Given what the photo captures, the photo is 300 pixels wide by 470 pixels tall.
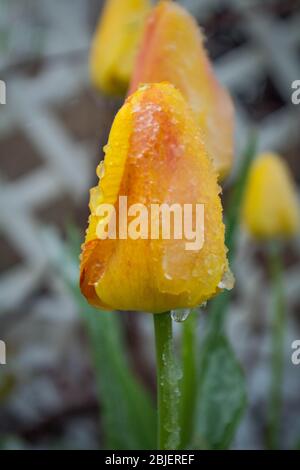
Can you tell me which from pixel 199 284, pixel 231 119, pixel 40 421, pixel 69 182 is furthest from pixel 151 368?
pixel 199 284

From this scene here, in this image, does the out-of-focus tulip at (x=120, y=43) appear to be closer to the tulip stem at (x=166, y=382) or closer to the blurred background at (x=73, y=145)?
the tulip stem at (x=166, y=382)

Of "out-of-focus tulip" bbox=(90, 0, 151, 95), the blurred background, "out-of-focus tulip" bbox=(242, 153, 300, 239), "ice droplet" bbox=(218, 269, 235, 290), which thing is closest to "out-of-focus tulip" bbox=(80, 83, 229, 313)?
"ice droplet" bbox=(218, 269, 235, 290)

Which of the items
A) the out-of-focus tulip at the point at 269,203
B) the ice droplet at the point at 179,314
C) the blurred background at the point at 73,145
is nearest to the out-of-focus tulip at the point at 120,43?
the out-of-focus tulip at the point at 269,203

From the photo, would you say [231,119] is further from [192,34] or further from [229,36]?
[229,36]

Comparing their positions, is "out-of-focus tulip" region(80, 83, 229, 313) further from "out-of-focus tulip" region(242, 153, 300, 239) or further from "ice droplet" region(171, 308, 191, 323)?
"out-of-focus tulip" region(242, 153, 300, 239)

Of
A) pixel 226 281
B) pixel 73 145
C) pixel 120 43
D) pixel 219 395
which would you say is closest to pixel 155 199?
pixel 226 281
